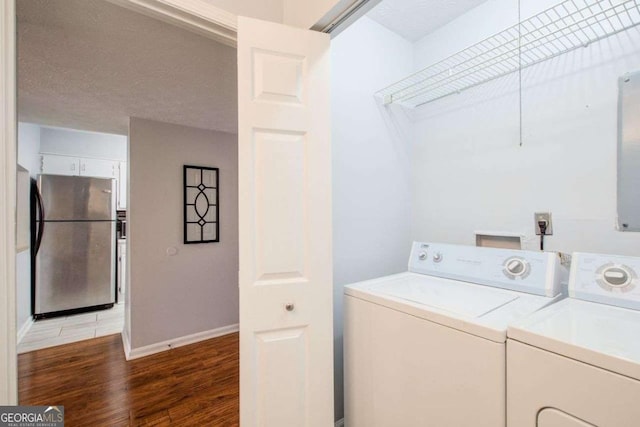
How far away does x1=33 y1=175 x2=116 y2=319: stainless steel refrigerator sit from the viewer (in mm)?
3492

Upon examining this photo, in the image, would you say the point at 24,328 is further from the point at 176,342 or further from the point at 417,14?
the point at 417,14

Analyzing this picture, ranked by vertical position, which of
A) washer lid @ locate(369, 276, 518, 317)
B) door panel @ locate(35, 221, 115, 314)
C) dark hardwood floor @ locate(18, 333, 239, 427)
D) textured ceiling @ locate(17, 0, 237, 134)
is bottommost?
dark hardwood floor @ locate(18, 333, 239, 427)

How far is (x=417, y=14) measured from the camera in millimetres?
1694

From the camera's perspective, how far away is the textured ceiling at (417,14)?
5.25ft

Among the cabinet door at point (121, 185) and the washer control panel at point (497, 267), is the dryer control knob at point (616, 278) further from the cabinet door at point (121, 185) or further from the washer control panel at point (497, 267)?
the cabinet door at point (121, 185)

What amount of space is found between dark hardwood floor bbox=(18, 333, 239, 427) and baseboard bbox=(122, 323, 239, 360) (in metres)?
0.07

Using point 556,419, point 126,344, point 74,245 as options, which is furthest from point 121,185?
point 556,419

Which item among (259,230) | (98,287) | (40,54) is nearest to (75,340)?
(98,287)

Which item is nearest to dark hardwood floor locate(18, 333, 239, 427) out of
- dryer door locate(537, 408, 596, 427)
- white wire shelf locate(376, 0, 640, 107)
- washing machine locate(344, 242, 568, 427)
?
washing machine locate(344, 242, 568, 427)

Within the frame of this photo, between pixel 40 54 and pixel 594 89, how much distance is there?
3.07 metres

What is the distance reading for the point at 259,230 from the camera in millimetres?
1127

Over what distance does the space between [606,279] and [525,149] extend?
705 mm

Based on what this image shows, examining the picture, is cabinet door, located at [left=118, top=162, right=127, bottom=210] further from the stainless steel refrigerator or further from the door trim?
the door trim

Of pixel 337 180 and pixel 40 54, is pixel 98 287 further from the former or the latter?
pixel 337 180
